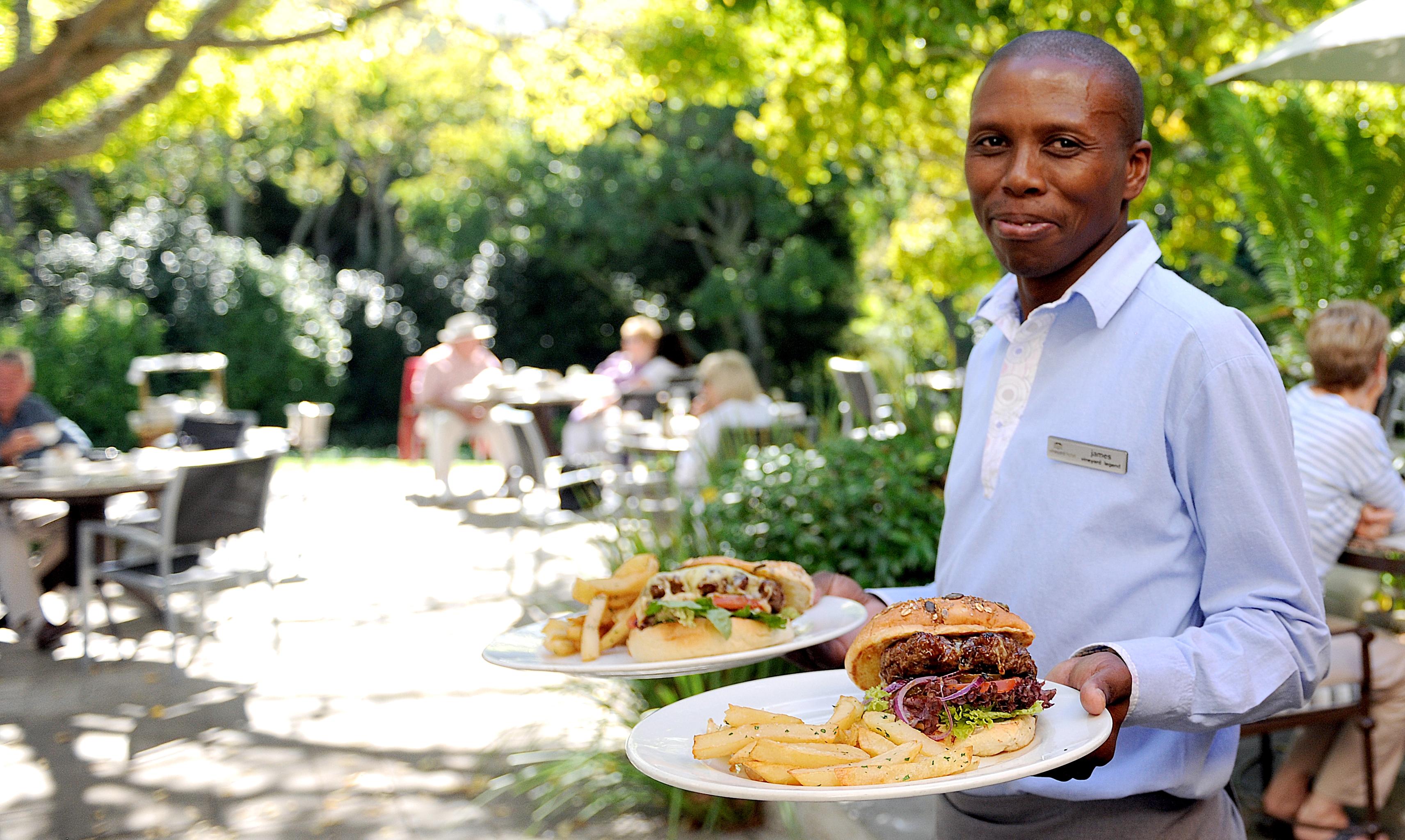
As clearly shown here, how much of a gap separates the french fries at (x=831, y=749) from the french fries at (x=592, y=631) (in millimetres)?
416

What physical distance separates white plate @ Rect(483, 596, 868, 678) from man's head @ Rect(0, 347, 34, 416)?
671 cm

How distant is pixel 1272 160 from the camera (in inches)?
239

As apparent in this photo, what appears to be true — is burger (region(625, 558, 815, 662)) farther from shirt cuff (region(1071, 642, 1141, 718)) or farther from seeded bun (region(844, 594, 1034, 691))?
shirt cuff (region(1071, 642, 1141, 718))

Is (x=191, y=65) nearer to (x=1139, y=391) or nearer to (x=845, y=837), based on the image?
(x=845, y=837)

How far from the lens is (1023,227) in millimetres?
1403

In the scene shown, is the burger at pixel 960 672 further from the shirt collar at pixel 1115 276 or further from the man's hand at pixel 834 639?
the shirt collar at pixel 1115 276

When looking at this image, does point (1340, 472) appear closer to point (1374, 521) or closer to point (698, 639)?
point (1374, 521)

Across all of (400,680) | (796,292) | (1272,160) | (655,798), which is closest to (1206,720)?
(655,798)

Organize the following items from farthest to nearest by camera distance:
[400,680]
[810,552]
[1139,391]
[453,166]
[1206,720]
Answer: [453,166] < [400,680] < [810,552] < [1139,391] < [1206,720]

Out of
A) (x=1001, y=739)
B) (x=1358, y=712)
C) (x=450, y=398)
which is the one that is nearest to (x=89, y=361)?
(x=450, y=398)

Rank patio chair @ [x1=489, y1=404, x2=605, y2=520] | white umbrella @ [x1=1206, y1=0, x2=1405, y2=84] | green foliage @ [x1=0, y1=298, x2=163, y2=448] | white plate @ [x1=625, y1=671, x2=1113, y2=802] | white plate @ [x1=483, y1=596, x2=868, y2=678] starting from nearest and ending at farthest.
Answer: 1. white plate @ [x1=625, y1=671, x2=1113, y2=802]
2. white plate @ [x1=483, y1=596, x2=868, y2=678]
3. white umbrella @ [x1=1206, y1=0, x2=1405, y2=84]
4. patio chair @ [x1=489, y1=404, x2=605, y2=520]
5. green foliage @ [x1=0, y1=298, x2=163, y2=448]

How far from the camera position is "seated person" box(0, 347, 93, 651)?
6.96 metres

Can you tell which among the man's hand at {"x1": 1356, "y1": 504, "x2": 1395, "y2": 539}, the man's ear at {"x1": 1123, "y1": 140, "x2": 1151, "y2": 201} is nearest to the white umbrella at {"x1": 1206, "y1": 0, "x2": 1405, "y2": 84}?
the man's hand at {"x1": 1356, "y1": 504, "x2": 1395, "y2": 539}

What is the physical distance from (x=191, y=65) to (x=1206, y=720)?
11.2 meters
